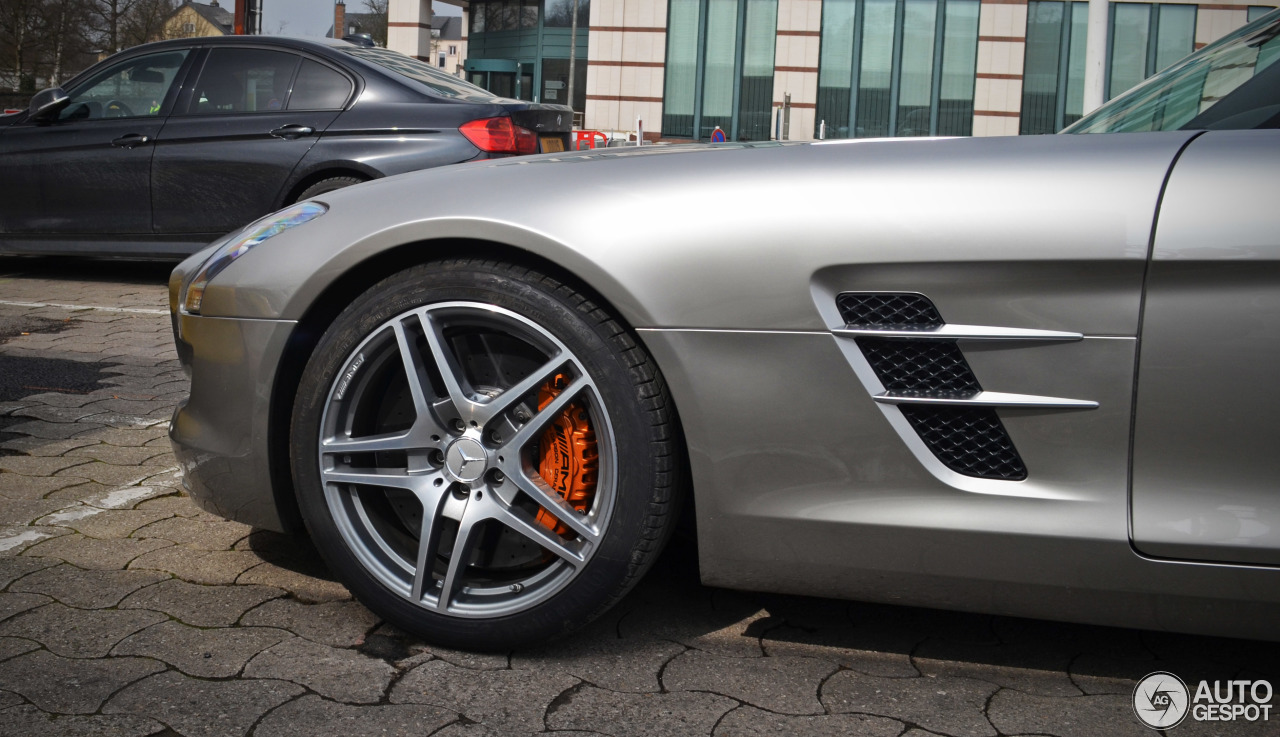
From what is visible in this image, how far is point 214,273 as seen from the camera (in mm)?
2350

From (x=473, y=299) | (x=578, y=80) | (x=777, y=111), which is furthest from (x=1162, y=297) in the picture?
(x=578, y=80)

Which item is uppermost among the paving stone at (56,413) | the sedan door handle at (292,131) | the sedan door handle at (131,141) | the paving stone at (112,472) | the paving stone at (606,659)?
the sedan door handle at (292,131)

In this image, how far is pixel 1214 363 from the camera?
1.71 metres

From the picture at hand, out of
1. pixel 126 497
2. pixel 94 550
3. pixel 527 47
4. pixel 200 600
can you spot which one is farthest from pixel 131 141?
pixel 527 47

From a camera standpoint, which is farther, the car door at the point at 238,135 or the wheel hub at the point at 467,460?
the car door at the point at 238,135

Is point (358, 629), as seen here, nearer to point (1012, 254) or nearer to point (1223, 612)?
point (1012, 254)

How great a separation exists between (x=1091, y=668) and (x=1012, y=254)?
0.86 m

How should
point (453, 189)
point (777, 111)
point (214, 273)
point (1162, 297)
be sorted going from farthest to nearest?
point (777, 111), point (214, 273), point (453, 189), point (1162, 297)

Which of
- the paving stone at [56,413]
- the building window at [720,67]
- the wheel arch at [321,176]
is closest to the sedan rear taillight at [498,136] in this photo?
the wheel arch at [321,176]

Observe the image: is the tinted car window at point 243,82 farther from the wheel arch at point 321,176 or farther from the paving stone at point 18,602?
the paving stone at point 18,602

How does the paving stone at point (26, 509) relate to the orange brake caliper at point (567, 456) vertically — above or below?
below

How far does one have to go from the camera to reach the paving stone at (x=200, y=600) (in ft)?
7.50

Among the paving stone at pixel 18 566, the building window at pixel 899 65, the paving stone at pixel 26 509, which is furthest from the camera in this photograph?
the building window at pixel 899 65

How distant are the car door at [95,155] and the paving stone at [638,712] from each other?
6.04 meters
